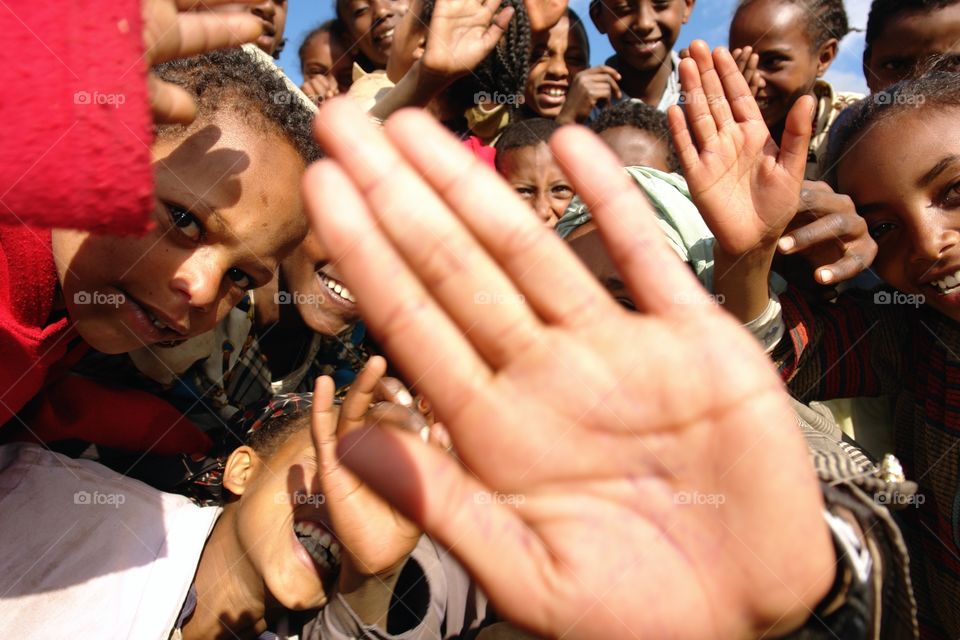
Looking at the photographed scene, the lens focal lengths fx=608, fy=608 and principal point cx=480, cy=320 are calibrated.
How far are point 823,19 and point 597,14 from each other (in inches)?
48.2

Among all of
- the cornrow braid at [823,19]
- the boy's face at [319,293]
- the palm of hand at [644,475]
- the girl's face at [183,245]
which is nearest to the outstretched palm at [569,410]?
the palm of hand at [644,475]

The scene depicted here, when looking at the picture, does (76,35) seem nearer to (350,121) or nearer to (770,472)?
(350,121)

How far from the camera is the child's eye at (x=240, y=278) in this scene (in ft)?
5.38

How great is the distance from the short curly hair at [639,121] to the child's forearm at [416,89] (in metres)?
1.11

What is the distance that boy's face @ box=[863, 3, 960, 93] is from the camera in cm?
245

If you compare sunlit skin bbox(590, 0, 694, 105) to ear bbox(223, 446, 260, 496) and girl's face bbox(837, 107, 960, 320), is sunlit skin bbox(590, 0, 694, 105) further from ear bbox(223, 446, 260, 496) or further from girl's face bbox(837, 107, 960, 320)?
ear bbox(223, 446, 260, 496)

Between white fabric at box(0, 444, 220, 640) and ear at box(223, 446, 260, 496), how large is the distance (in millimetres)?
190

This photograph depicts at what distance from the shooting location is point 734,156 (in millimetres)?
1574

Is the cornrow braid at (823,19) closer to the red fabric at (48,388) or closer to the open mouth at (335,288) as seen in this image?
the open mouth at (335,288)

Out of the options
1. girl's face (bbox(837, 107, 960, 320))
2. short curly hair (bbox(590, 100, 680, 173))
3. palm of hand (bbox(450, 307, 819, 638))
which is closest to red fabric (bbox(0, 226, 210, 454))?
palm of hand (bbox(450, 307, 819, 638))

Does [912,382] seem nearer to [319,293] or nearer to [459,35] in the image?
[459,35]

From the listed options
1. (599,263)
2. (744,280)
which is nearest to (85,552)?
(599,263)

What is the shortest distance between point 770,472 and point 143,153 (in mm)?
1045

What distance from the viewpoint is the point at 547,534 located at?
909 millimetres
